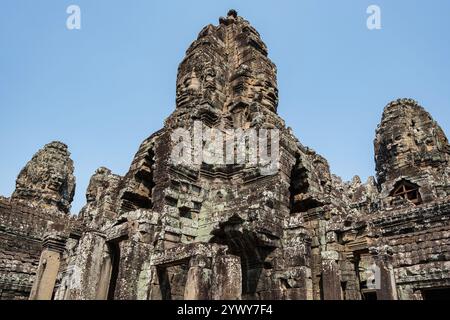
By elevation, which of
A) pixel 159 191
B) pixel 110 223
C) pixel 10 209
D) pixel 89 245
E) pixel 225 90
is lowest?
pixel 89 245

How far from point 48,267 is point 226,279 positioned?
566 cm

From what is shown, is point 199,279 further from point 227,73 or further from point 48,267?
point 227,73

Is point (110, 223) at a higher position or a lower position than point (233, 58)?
lower

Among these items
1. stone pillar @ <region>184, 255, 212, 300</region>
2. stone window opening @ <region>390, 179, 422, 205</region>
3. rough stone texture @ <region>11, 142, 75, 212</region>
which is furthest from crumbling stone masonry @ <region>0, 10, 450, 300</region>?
stone window opening @ <region>390, 179, 422, 205</region>

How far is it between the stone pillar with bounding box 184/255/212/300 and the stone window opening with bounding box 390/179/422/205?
18.5m

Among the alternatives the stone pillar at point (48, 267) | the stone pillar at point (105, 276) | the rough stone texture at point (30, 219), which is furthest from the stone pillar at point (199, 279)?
the rough stone texture at point (30, 219)

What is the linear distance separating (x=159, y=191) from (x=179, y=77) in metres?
6.24

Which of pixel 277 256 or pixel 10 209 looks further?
pixel 10 209

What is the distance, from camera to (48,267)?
9930mm

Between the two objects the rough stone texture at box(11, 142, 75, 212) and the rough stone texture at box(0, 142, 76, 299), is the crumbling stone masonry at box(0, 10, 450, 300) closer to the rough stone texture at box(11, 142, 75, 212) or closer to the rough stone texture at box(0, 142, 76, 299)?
the rough stone texture at box(0, 142, 76, 299)

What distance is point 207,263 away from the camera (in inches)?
266

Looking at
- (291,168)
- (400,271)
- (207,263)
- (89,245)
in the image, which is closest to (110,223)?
(89,245)

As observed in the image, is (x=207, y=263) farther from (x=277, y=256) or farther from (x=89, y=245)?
(x=89, y=245)

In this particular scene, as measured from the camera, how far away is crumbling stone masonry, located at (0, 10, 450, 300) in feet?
26.1
